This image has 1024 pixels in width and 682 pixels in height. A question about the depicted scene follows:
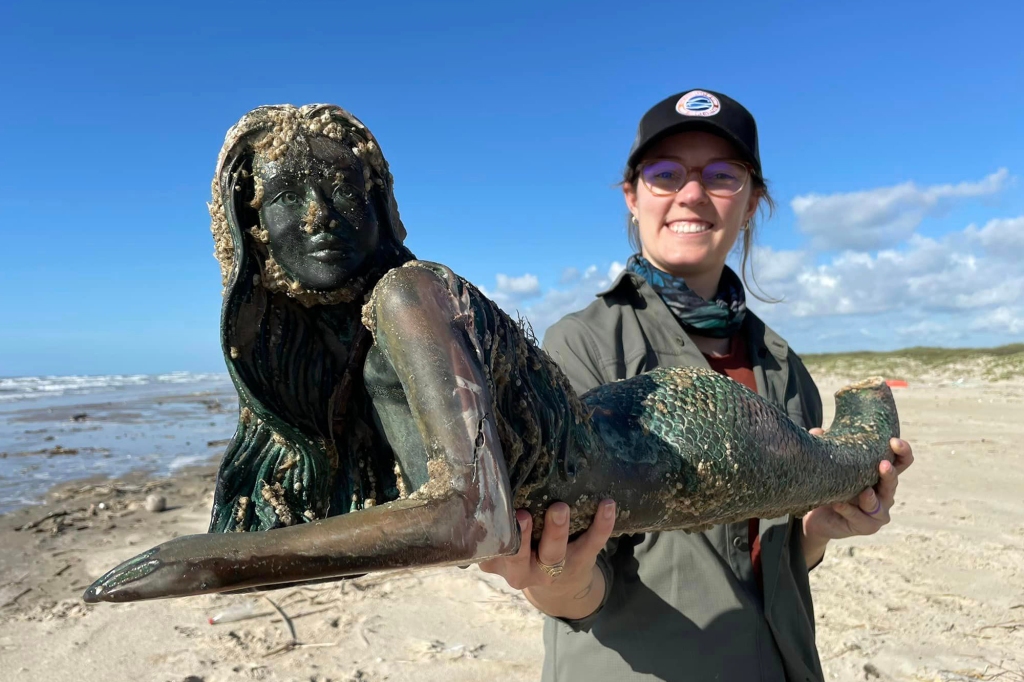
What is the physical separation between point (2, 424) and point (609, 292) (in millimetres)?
20433

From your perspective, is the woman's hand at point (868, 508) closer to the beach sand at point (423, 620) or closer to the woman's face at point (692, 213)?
the woman's face at point (692, 213)

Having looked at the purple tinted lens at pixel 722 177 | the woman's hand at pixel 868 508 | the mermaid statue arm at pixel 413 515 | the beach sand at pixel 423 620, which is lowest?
the beach sand at pixel 423 620

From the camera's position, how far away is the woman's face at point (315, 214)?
5.16 feet

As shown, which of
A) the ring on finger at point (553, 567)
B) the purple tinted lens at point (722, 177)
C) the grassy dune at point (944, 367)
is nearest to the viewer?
the ring on finger at point (553, 567)

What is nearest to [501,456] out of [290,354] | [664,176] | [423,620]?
[290,354]

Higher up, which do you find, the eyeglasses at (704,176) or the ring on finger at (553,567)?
the eyeglasses at (704,176)

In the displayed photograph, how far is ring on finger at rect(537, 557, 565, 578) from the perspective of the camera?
1.98 m

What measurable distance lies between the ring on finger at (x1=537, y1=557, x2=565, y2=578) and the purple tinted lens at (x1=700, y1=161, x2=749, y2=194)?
1.89m

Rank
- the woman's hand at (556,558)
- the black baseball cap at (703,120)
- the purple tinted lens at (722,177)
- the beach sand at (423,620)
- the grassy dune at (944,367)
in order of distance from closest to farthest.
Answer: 1. the woman's hand at (556,558)
2. the black baseball cap at (703,120)
3. the purple tinted lens at (722,177)
4. the beach sand at (423,620)
5. the grassy dune at (944,367)

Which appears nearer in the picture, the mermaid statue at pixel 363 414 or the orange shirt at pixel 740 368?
the mermaid statue at pixel 363 414

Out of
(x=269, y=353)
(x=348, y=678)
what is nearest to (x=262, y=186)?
(x=269, y=353)

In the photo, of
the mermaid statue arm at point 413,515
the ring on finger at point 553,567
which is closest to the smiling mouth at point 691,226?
the ring on finger at point 553,567

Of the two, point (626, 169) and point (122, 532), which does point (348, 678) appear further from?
point (122, 532)

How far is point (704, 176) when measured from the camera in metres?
3.07
